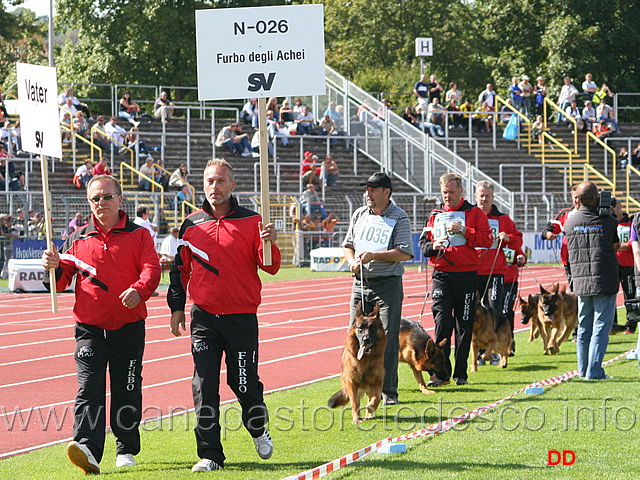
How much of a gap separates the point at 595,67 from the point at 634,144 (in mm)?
11306

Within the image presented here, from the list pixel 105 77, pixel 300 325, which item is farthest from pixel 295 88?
pixel 105 77

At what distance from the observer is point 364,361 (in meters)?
9.02

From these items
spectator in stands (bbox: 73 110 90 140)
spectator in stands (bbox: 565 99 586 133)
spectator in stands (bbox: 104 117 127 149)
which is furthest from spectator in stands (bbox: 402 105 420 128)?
spectator in stands (bbox: 73 110 90 140)

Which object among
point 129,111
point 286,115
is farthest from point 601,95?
point 129,111

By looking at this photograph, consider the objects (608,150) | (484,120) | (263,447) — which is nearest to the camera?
(263,447)

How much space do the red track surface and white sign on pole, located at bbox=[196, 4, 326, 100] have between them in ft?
10.7

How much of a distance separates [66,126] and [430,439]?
2955cm

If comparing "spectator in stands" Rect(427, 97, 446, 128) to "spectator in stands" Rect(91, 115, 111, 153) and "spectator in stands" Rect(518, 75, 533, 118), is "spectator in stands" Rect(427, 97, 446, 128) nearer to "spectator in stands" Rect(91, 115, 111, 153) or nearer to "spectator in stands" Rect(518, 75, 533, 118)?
"spectator in stands" Rect(518, 75, 533, 118)

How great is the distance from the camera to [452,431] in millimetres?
8414

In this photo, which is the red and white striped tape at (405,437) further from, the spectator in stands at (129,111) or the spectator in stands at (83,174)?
the spectator in stands at (129,111)

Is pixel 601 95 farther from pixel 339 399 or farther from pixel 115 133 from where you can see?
pixel 339 399

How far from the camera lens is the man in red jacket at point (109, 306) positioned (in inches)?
284

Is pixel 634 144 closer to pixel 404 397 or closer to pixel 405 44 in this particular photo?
pixel 405 44

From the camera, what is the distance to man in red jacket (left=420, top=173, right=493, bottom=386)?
35.8 feet
